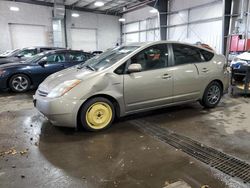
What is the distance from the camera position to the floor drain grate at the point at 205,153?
7.71ft

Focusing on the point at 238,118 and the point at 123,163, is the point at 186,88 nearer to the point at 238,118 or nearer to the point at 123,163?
the point at 238,118

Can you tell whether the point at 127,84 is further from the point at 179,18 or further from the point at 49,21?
the point at 49,21

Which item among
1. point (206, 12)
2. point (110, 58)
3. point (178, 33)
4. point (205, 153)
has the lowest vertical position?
point (205, 153)

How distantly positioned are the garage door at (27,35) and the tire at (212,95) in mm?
15026

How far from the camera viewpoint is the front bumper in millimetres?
3107

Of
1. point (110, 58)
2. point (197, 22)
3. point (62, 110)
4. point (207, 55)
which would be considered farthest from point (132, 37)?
point (62, 110)

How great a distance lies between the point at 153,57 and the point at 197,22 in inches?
428

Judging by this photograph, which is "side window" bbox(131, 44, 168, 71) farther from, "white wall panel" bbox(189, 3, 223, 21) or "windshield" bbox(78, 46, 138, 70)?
"white wall panel" bbox(189, 3, 223, 21)

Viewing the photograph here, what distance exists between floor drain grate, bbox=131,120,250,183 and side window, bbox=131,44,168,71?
104cm

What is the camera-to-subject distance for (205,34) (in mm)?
12828

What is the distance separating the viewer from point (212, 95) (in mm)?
4535

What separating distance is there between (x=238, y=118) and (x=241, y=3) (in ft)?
29.4

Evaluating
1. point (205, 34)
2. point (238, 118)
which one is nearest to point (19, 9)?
point (205, 34)

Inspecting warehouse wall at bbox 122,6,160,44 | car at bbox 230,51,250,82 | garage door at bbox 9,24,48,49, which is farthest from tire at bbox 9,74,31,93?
warehouse wall at bbox 122,6,160,44
